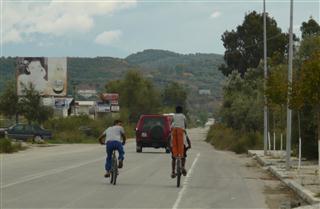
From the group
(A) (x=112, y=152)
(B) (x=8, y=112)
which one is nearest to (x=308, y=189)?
(A) (x=112, y=152)

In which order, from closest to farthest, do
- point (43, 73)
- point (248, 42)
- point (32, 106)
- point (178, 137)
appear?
1. point (178, 137)
2. point (32, 106)
3. point (43, 73)
4. point (248, 42)

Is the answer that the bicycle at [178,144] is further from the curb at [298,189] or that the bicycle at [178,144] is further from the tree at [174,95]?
the tree at [174,95]

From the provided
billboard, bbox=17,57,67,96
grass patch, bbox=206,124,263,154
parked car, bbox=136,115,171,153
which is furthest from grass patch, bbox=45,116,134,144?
parked car, bbox=136,115,171,153

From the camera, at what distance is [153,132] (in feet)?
125

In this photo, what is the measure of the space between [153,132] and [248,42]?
40250 millimetres

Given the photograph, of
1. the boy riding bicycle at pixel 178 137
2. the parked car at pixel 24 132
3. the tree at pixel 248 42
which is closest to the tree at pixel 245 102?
the tree at pixel 248 42

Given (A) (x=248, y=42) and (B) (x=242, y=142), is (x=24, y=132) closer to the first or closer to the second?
(B) (x=242, y=142)

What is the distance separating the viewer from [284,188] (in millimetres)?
19328

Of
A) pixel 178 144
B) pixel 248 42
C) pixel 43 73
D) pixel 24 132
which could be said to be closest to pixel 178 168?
pixel 178 144

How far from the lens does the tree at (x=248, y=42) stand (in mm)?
75000

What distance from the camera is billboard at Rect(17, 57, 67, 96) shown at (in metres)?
73.8

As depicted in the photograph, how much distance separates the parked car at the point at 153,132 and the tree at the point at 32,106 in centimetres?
2987

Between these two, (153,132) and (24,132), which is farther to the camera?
(24,132)

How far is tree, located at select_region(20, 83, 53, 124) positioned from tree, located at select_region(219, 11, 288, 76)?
21.7 metres
